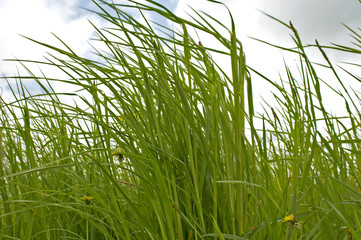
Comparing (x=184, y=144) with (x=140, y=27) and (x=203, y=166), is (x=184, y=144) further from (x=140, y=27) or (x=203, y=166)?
(x=140, y=27)

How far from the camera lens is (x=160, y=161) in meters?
1.11

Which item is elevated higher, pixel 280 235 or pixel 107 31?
pixel 107 31

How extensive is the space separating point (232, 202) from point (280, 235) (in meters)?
0.15

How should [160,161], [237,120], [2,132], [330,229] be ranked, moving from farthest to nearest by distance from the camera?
[2,132], [330,229], [160,161], [237,120]

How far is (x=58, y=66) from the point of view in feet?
3.90

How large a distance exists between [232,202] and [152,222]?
25 cm

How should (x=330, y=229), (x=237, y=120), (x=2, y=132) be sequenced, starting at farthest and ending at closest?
1. (x=2, y=132)
2. (x=330, y=229)
3. (x=237, y=120)

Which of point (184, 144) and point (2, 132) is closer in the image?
point (184, 144)

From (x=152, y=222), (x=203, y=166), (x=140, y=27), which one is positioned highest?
(x=140, y=27)

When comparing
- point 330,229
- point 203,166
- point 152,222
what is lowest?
point 330,229

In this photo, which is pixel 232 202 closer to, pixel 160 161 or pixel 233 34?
pixel 160 161

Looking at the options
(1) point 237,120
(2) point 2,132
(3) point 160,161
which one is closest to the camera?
(1) point 237,120

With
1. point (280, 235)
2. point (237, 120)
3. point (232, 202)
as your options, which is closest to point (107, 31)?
point (237, 120)

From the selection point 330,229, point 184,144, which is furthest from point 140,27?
→ point 330,229
